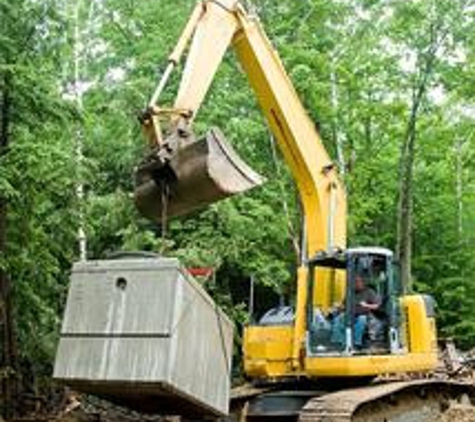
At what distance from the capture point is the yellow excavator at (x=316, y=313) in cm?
886

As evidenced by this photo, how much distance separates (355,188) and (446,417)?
9557 mm

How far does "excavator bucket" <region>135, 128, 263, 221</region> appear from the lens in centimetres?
740

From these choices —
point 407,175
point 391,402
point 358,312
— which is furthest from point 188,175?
point 407,175

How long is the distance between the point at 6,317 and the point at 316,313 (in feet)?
13.9

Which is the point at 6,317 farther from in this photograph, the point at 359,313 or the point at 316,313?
the point at 359,313

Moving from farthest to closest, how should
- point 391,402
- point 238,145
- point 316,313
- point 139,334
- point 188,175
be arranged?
point 238,145
point 316,313
point 391,402
point 188,175
point 139,334

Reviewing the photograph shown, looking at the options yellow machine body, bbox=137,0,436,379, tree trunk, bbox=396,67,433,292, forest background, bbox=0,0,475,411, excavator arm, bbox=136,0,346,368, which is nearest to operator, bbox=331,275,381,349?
yellow machine body, bbox=137,0,436,379

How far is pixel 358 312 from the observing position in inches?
367

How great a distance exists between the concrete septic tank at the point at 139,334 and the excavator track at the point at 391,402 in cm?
209

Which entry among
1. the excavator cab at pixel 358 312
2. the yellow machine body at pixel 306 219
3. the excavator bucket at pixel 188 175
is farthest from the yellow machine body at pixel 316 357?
the excavator bucket at pixel 188 175

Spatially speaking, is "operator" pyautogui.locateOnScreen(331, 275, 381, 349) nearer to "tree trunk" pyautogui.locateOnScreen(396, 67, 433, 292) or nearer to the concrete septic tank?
the concrete septic tank

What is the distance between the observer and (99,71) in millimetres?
22609

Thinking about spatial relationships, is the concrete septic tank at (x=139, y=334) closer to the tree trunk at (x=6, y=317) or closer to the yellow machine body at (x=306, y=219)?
the yellow machine body at (x=306, y=219)

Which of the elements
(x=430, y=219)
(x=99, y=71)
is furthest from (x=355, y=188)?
(x=99, y=71)
